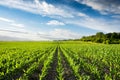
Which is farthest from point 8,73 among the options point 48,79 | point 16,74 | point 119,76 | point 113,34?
point 113,34

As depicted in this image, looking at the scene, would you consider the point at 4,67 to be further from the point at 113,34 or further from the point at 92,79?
the point at 113,34

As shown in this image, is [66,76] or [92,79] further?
[66,76]

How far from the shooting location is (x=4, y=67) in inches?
499

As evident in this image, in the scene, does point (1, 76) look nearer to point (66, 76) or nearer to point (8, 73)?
point (8, 73)

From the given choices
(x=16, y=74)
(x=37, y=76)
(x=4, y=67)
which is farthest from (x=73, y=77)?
(x=4, y=67)

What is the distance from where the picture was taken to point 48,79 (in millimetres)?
10750

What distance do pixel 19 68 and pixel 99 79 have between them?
598cm

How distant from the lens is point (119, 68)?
15.1m

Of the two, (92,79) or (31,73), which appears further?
(31,73)

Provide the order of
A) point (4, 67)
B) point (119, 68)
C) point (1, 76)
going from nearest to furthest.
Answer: point (1, 76) → point (4, 67) → point (119, 68)

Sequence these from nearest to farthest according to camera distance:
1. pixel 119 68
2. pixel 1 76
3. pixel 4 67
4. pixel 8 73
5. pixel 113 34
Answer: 1. pixel 1 76
2. pixel 8 73
3. pixel 4 67
4. pixel 119 68
5. pixel 113 34

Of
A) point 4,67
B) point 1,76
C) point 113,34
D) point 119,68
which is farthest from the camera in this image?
point 113,34

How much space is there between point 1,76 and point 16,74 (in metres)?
1.52

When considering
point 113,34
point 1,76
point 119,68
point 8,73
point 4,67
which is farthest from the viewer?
point 113,34
